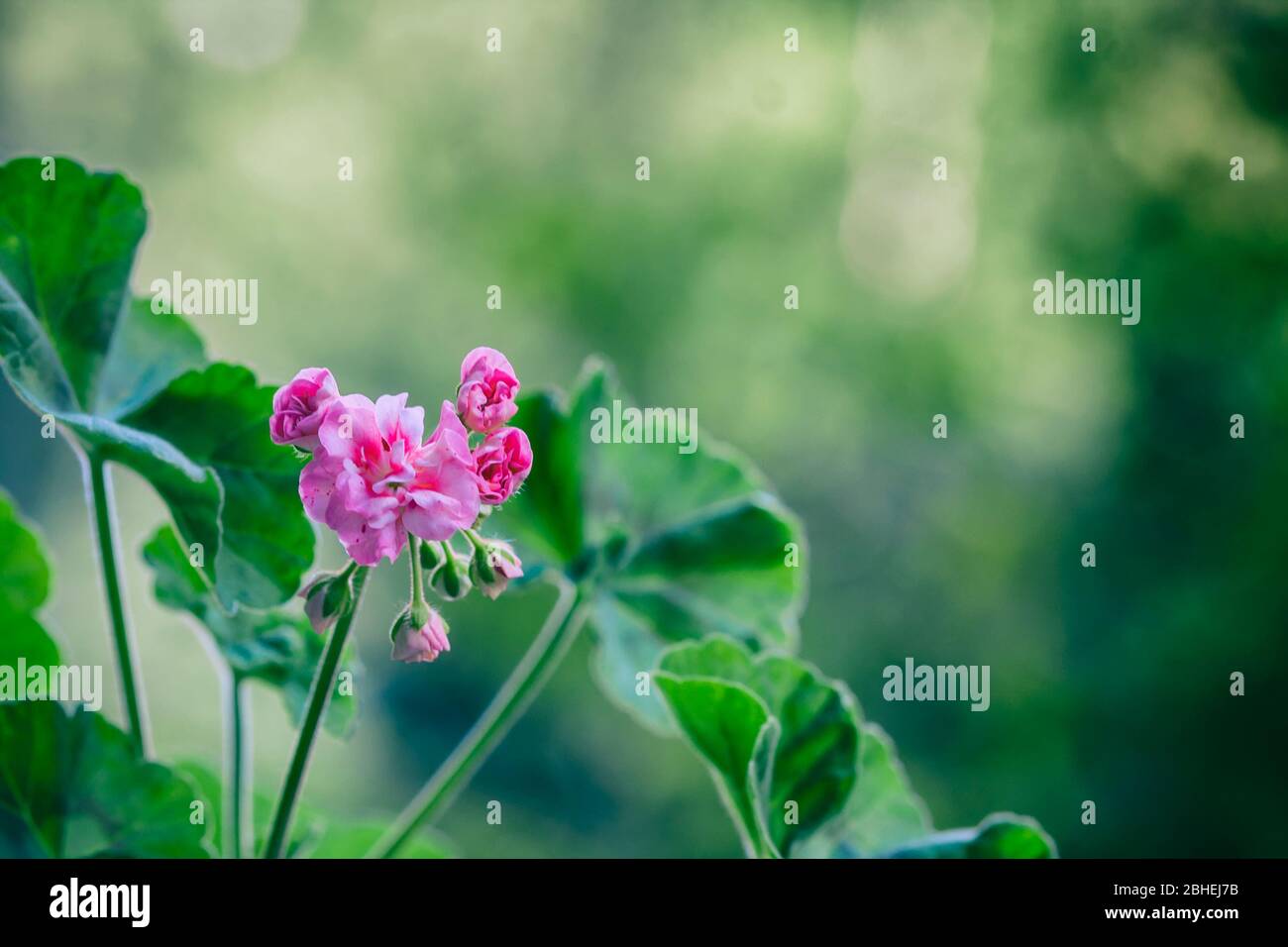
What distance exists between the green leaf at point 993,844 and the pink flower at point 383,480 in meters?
0.27

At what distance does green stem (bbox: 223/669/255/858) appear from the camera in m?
0.52

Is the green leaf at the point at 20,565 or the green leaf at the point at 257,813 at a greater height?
the green leaf at the point at 20,565

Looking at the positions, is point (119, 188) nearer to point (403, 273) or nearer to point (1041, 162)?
point (403, 273)

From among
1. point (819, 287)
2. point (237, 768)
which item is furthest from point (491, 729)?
point (819, 287)

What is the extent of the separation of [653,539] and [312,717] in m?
0.31

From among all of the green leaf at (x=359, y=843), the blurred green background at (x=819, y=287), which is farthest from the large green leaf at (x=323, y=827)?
the blurred green background at (x=819, y=287)

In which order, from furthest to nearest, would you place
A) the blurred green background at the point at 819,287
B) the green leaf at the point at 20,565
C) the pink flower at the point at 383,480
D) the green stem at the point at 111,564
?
the blurred green background at the point at 819,287 < the green leaf at the point at 20,565 < the green stem at the point at 111,564 < the pink flower at the point at 383,480

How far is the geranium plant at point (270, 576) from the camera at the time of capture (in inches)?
15.5

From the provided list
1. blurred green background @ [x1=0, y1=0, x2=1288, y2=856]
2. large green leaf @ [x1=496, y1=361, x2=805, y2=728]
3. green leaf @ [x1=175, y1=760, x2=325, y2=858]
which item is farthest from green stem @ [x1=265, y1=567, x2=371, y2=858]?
blurred green background @ [x1=0, y1=0, x2=1288, y2=856]

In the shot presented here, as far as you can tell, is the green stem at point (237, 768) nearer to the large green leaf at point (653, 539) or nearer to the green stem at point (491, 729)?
the green stem at point (491, 729)

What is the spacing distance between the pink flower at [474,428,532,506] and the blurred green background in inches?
95.9

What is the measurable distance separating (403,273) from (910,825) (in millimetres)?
2573

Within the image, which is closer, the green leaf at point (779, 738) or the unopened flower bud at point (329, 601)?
the unopened flower bud at point (329, 601)

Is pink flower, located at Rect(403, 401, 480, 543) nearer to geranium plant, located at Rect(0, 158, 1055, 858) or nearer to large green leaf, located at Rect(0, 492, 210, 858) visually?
geranium plant, located at Rect(0, 158, 1055, 858)
